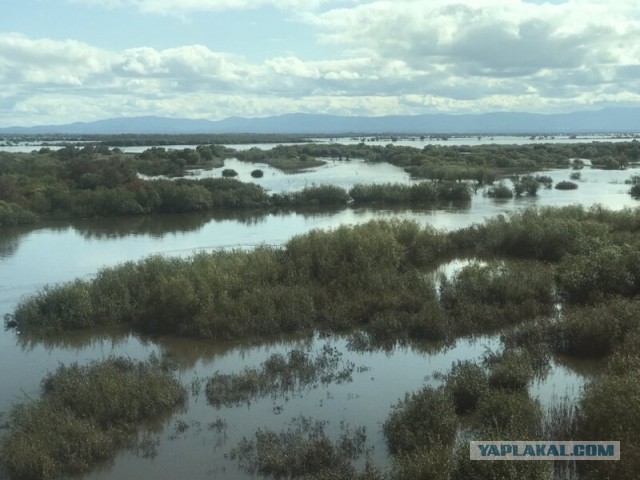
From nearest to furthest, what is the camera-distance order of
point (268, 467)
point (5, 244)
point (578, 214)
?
point (268, 467) → point (578, 214) → point (5, 244)

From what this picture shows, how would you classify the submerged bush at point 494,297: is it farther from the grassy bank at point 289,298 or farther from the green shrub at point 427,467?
the green shrub at point 427,467

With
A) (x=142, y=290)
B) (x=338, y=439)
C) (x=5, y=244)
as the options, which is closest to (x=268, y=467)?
(x=338, y=439)

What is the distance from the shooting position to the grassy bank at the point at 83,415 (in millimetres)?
8672

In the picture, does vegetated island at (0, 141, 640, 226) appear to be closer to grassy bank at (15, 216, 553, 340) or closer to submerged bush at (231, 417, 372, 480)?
grassy bank at (15, 216, 553, 340)

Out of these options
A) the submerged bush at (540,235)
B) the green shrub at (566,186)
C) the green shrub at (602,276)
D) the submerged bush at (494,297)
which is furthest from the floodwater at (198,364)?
the green shrub at (566,186)

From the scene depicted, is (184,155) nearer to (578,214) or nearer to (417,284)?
(578,214)

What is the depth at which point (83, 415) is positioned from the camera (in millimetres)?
9969

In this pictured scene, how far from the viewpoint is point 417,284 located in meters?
16.7

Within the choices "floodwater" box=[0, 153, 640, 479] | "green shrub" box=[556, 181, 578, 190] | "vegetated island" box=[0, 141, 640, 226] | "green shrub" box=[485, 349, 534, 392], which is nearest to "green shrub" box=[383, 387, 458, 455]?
"floodwater" box=[0, 153, 640, 479]

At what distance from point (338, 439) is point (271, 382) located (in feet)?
8.96

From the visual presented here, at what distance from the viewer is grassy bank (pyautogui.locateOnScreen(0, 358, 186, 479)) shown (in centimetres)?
867

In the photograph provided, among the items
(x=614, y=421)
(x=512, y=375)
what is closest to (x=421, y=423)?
(x=512, y=375)

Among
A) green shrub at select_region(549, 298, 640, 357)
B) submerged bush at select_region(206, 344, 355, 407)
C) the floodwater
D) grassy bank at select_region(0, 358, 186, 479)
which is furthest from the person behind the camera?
green shrub at select_region(549, 298, 640, 357)

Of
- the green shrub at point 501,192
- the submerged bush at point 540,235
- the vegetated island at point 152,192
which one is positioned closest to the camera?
the submerged bush at point 540,235
